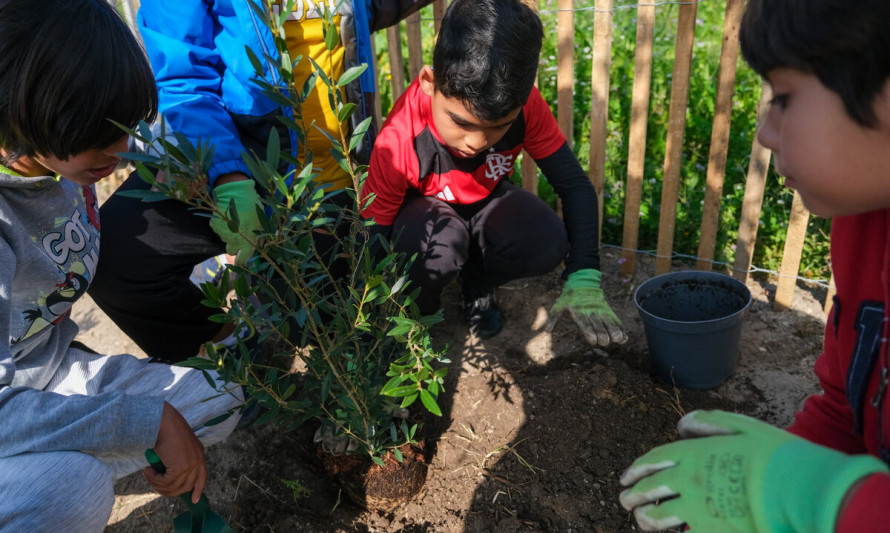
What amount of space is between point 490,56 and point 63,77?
1.03 meters

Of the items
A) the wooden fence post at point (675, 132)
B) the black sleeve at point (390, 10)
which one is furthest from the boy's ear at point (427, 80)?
the wooden fence post at point (675, 132)

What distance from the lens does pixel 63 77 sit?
4.49 feet

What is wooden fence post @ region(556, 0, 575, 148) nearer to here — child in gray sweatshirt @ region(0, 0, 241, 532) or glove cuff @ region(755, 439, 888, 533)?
child in gray sweatshirt @ region(0, 0, 241, 532)

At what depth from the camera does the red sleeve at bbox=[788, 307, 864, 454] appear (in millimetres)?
1250

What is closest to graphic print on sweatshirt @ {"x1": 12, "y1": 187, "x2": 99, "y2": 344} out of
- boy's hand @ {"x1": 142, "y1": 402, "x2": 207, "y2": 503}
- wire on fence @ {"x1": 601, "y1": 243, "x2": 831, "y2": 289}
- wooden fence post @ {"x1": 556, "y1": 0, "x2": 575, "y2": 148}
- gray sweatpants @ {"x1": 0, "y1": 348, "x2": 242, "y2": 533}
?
gray sweatpants @ {"x1": 0, "y1": 348, "x2": 242, "y2": 533}

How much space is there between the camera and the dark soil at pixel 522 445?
1.88 metres

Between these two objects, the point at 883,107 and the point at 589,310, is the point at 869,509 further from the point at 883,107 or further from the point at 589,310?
the point at 589,310

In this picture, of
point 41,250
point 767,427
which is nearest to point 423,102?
point 41,250

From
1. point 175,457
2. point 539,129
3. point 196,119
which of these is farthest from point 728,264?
point 175,457

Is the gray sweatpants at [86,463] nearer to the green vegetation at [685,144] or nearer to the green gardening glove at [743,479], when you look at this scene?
the green gardening glove at [743,479]

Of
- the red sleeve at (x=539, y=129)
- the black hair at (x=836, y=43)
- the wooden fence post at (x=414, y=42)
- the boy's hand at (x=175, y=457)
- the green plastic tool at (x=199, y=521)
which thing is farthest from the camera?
the wooden fence post at (x=414, y=42)

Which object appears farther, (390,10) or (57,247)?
(390,10)

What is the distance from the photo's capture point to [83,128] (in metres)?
1.42

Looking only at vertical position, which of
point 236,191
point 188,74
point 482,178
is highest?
point 188,74
